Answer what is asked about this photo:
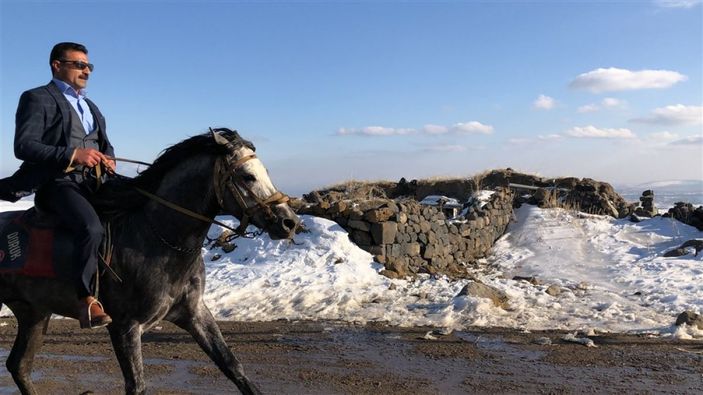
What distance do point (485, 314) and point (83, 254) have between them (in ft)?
20.5

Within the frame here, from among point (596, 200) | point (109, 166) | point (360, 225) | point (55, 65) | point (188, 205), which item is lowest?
point (360, 225)

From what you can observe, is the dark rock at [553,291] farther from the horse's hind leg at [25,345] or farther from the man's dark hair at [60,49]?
the man's dark hair at [60,49]

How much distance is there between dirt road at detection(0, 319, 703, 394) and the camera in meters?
5.59

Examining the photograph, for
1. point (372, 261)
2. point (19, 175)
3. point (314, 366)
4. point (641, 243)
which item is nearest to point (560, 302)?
point (372, 261)

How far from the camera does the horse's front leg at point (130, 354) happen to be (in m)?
3.82

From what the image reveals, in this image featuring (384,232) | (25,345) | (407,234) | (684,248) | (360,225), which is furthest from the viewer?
(684,248)

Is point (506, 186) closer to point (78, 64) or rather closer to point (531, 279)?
point (531, 279)

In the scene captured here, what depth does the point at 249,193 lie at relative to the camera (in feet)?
12.3

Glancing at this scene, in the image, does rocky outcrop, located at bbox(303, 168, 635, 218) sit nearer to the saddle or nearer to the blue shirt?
the blue shirt

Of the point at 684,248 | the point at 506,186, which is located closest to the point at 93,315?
the point at 684,248

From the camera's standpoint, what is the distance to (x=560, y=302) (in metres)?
9.36

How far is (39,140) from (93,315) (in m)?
1.33

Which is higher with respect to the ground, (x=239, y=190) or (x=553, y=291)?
(x=239, y=190)

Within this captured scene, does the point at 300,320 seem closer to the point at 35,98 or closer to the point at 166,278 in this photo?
the point at 166,278
